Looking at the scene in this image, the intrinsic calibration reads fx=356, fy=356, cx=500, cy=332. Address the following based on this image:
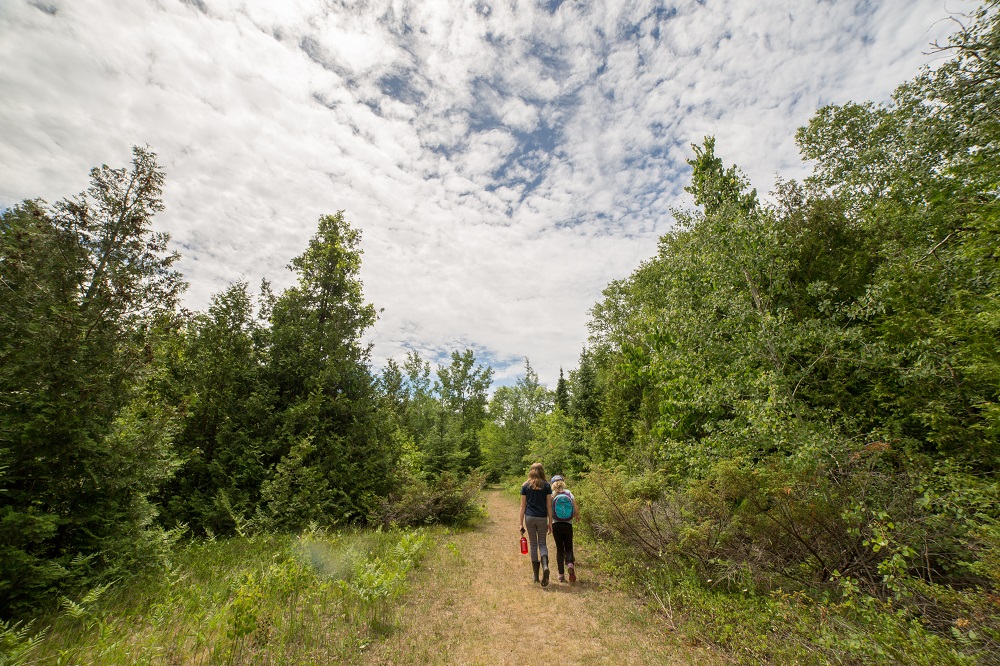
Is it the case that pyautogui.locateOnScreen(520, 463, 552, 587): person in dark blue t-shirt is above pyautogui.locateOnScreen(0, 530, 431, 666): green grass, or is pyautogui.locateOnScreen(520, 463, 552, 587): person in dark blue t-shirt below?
above

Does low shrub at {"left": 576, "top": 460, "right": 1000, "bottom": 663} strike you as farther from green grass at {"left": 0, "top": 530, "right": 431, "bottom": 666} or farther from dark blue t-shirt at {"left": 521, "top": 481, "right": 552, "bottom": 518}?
green grass at {"left": 0, "top": 530, "right": 431, "bottom": 666}

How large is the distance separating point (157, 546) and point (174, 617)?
213cm

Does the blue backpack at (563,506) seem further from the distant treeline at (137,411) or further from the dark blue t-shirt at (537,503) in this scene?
the distant treeline at (137,411)

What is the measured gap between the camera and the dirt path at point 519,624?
4457 millimetres

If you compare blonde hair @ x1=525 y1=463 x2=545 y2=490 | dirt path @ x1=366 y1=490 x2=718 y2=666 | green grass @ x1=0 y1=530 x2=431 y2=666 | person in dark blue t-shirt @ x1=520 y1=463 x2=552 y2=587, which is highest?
blonde hair @ x1=525 y1=463 x2=545 y2=490

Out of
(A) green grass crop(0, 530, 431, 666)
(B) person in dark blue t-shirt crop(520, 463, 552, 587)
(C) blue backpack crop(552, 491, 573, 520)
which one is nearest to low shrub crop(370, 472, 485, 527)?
(A) green grass crop(0, 530, 431, 666)

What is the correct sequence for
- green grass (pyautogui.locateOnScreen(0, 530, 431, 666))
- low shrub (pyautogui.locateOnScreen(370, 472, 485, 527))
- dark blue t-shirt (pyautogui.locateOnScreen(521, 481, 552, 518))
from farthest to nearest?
low shrub (pyautogui.locateOnScreen(370, 472, 485, 527))
dark blue t-shirt (pyautogui.locateOnScreen(521, 481, 552, 518))
green grass (pyautogui.locateOnScreen(0, 530, 431, 666))

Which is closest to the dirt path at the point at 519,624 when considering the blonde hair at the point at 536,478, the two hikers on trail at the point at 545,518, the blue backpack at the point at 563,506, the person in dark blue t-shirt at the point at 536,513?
the two hikers on trail at the point at 545,518

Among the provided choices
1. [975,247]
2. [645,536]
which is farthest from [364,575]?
[975,247]

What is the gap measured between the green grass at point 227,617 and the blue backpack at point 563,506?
319cm

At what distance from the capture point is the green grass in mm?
3689

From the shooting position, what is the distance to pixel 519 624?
5.43 m

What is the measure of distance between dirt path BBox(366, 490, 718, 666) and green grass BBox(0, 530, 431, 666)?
57 centimetres

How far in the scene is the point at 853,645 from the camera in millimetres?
3373
